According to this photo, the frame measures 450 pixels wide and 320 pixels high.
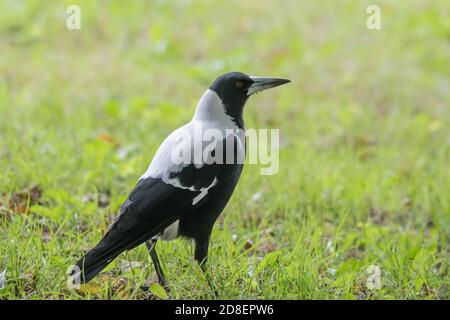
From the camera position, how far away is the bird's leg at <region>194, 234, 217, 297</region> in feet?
11.4

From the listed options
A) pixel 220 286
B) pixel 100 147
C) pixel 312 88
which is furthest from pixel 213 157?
pixel 312 88

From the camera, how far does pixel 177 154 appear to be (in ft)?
11.2

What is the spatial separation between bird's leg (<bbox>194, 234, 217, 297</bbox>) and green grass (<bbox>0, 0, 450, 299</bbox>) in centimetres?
3

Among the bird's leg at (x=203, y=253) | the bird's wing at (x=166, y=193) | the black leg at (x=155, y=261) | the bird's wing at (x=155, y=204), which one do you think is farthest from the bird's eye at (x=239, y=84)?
the black leg at (x=155, y=261)

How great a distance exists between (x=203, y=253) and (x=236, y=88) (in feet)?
2.74

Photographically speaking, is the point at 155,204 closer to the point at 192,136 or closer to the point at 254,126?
the point at 192,136

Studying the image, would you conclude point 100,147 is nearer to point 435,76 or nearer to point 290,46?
point 290,46

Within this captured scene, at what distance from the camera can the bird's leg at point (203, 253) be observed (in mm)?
3479

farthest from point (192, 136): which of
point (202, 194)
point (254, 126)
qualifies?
point (254, 126)

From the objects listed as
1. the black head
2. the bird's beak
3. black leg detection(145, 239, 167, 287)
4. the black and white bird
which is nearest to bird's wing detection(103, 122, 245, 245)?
the black and white bird

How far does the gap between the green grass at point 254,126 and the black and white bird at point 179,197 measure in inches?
9.2

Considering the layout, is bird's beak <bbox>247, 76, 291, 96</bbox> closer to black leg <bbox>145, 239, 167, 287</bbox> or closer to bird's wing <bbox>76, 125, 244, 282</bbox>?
bird's wing <bbox>76, 125, 244, 282</bbox>

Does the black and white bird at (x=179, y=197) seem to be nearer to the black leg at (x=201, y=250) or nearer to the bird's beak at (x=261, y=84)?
the black leg at (x=201, y=250)

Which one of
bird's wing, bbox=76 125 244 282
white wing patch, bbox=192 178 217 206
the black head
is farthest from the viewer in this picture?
the black head
